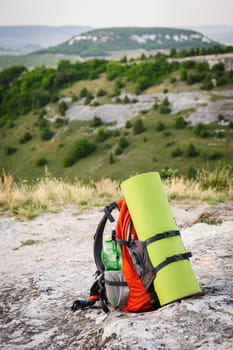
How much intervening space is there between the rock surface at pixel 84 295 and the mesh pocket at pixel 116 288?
9 centimetres

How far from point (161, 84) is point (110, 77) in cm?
1161

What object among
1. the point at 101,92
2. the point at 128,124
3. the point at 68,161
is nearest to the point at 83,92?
the point at 101,92

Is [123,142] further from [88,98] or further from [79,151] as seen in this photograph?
[88,98]

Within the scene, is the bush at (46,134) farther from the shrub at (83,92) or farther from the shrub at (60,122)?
the shrub at (83,92)

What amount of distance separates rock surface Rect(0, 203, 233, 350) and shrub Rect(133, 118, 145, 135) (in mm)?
67444

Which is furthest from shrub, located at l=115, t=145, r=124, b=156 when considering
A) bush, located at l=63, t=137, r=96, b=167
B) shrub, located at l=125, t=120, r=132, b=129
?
shrub, located at l=125, t=120, r=132, b=129

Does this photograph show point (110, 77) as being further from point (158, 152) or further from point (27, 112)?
point (158, 152)

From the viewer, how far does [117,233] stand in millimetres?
4020

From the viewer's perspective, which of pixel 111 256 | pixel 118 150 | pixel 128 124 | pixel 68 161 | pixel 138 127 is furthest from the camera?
pixel 128 124

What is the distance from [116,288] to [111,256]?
27 cm

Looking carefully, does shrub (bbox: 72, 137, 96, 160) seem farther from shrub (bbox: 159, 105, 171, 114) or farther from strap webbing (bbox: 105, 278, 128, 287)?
strap webbing (bbox: 105, 278, 128, 287)

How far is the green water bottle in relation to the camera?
13.4 feet

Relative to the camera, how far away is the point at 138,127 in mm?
75500

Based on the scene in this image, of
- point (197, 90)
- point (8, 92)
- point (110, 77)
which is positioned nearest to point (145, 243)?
point (197, 90)
